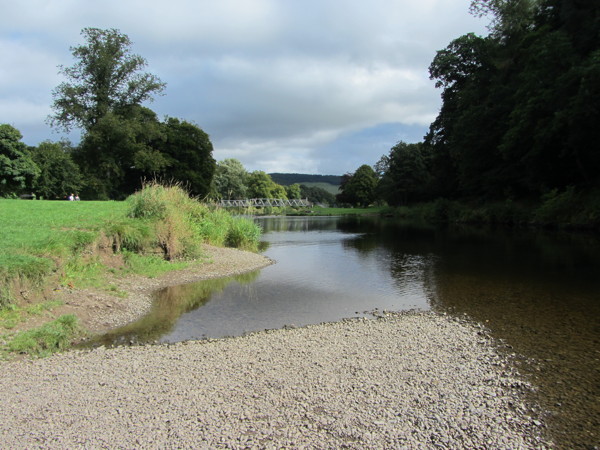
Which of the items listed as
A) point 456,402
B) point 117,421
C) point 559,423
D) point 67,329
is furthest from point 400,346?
point 67,329

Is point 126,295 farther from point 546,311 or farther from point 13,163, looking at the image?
point 13,163

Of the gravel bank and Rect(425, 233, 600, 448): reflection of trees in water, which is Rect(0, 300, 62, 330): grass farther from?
Rect(425, 233, 600, 448): reflection of trees in water

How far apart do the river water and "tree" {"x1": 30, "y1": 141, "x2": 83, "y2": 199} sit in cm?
3669

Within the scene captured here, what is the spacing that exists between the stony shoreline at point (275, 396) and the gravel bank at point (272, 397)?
2 centimetres

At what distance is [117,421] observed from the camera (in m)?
4.94

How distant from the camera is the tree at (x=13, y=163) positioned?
136ft

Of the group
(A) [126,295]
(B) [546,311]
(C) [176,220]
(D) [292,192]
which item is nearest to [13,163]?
(C) [176,220]

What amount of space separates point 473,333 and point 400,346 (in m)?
2.09

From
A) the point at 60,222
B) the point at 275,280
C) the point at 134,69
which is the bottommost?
the point at 275,280

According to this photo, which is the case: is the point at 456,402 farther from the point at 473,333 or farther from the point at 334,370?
the point at 473,333

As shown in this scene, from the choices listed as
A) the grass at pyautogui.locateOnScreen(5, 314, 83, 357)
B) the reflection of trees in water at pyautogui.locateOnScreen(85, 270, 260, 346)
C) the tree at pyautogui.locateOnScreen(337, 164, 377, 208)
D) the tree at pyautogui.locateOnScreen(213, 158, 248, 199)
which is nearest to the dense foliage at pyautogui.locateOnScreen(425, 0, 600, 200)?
the reflection of trees in water at pyautogui.locateOnScreen(85, 270, 260, 346)

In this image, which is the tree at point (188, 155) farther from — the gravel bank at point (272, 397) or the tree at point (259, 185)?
the tree at point (259, 185)

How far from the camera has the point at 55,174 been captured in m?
48.2

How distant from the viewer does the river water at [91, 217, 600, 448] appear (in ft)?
21.4
